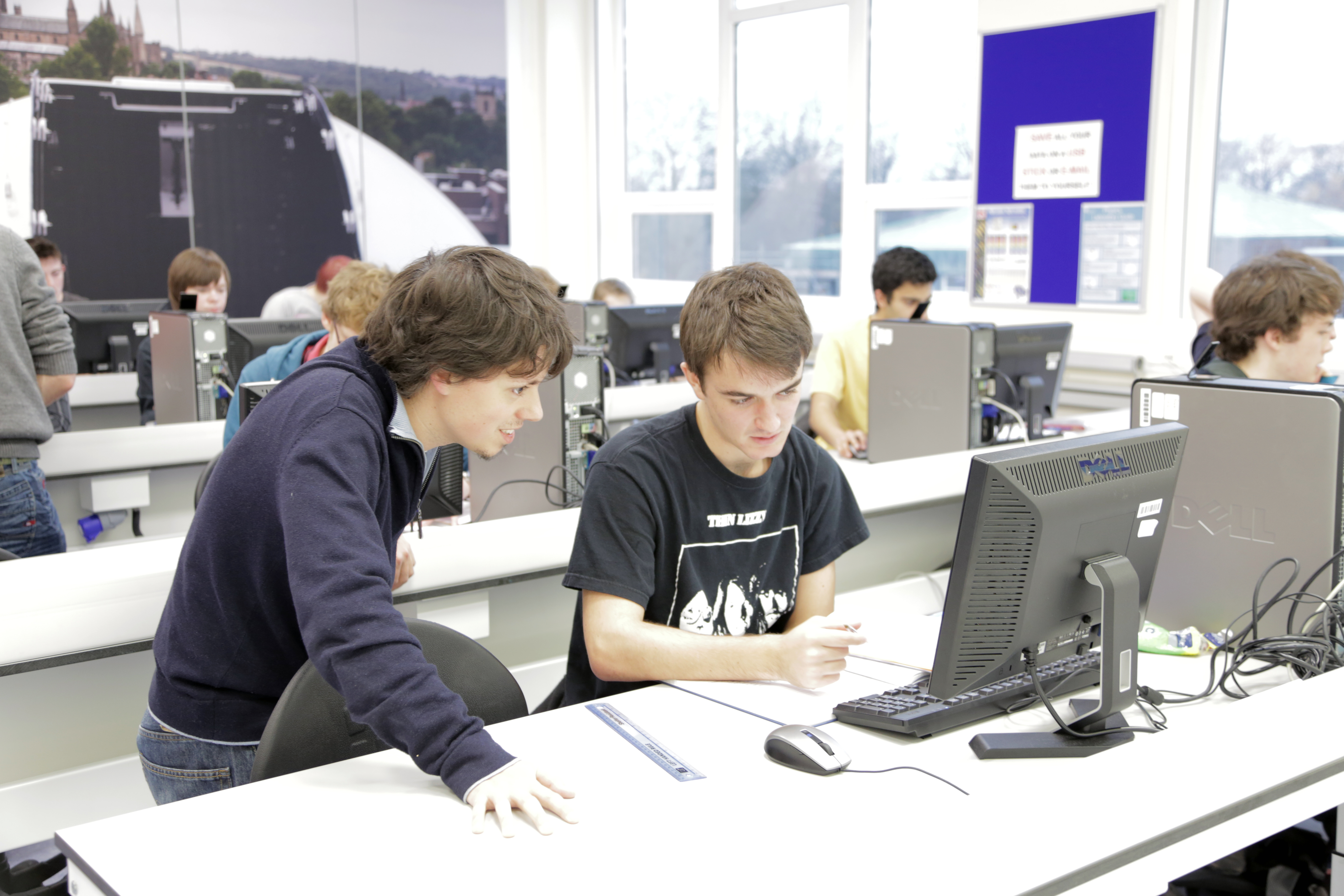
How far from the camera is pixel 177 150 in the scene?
6148mm

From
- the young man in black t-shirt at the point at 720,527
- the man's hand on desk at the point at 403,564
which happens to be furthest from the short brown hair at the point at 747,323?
the man's hand on desk at the point at 403,564

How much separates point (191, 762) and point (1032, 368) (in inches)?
107

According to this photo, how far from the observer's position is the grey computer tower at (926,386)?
3.11 m

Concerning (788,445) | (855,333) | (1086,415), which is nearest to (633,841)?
(788,445)

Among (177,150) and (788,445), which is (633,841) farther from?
(177,150)

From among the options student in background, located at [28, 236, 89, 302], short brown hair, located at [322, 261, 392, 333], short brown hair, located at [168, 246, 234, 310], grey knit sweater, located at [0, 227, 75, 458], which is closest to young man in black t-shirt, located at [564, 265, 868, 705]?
short brown hair, located at [322, 261, 392, 333]

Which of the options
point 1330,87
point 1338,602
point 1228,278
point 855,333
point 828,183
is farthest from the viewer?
point 828,183

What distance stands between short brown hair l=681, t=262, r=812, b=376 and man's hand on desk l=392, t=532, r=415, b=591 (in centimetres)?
60

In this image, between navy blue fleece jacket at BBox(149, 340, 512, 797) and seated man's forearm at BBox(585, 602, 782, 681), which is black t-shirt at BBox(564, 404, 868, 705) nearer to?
seated man's forearm at BBox(585, 602, 782, 681)

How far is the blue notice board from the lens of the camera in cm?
438

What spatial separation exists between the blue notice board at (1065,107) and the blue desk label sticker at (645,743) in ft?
12.6

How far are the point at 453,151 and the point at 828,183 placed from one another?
101 inches

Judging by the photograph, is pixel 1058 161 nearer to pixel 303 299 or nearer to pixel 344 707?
pixel 303 299

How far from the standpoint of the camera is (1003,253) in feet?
16.1
